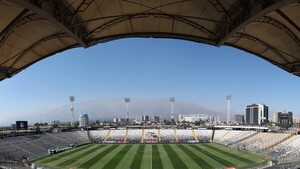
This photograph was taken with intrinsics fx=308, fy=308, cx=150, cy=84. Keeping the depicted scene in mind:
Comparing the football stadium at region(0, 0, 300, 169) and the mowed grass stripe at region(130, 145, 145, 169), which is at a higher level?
the football stadium at region(0, 0, 300, 169)

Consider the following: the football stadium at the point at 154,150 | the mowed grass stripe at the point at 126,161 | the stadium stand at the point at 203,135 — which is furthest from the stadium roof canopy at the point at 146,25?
the stadium stand at the point at 203,135

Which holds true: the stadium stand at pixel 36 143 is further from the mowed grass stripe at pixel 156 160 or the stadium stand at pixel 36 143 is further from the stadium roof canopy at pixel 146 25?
the stadium roof canopy at pixel 146 25

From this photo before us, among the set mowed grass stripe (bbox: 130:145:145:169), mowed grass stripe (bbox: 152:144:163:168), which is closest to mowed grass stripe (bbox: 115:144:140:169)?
mowed grass stripe (bbox: 130:145:145:169)

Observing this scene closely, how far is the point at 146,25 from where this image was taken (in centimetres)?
2180

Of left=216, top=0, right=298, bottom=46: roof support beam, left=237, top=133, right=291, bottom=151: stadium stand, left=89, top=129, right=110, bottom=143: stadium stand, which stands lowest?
left=89, top=129, right=110, bottom=143: stadium stand

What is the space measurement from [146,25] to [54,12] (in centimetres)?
801

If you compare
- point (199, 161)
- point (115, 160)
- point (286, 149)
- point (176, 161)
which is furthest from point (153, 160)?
point (286, 149)

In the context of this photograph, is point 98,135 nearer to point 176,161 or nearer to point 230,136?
point 230,136

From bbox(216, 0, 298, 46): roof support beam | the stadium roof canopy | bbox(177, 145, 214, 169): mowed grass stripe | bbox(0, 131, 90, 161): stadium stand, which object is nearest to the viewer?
bbox(216, 0, 298, 46): roof support beam

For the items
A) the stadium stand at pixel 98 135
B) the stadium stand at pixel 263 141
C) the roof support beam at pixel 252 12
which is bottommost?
the stadium stand at pixel 98 135

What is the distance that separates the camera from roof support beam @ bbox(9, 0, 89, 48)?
12.9m

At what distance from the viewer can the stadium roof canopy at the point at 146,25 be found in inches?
631

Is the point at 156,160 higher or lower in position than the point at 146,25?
lower

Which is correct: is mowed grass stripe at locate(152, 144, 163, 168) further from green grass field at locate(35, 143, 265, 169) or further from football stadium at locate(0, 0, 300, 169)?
football stadium at locate(0, 0, 300, 169)
